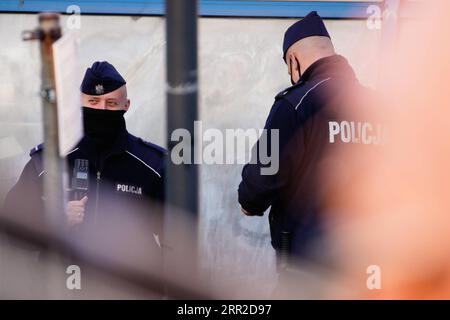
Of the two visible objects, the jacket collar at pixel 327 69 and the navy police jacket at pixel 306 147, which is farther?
the jacket collar at pixel 327 69

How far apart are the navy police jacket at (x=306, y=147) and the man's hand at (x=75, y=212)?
104 cm

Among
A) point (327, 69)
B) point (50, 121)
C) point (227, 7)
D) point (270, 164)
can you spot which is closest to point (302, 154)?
point (270, 164)

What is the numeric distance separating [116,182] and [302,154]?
4.04ft

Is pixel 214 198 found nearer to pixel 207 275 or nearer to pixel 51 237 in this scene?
pixel 207 275

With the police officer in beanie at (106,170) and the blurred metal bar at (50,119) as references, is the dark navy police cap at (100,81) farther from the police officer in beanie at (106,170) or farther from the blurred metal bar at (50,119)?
the blurred metal bar at (50,119)

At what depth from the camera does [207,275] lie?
15.6ft

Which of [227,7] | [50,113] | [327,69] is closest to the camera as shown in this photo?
[50,113]

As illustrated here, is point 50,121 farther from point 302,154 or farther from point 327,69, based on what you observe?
point 327,69

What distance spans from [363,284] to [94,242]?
1.62 metres

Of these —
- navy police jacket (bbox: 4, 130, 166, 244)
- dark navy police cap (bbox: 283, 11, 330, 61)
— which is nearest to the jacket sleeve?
dark navy police cap (bbox: 283, 11, 330, 61)

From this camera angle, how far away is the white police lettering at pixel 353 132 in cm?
343

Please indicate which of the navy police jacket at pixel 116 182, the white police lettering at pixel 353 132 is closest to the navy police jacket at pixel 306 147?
the white police lettering at pixel 353 132

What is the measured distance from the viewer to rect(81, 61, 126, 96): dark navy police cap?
4027 millimetres

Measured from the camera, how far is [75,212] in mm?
3926
